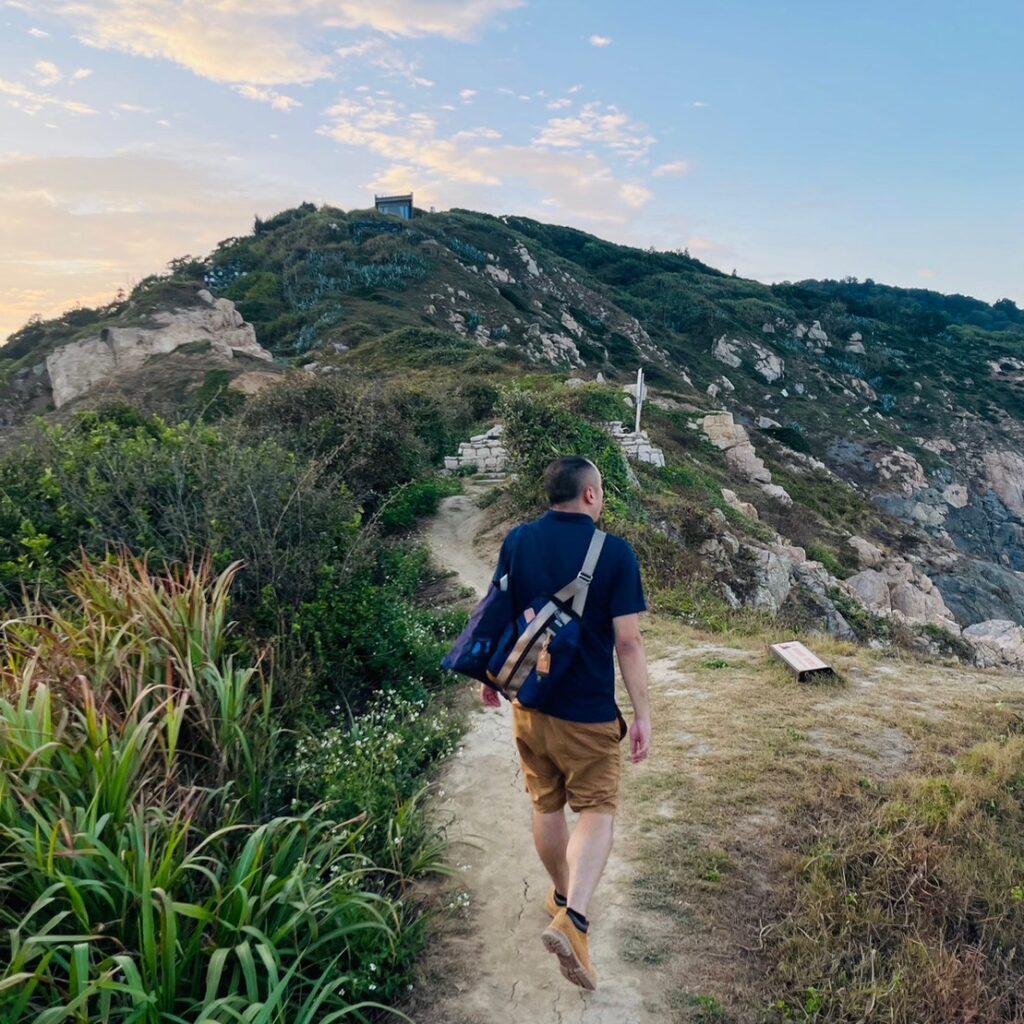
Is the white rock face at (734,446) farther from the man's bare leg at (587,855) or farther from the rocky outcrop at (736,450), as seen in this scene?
the man's bare leg at (587,855)

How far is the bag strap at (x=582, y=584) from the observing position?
2.74 meters

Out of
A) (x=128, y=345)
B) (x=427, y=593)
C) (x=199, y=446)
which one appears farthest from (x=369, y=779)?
(x=128, y=345)

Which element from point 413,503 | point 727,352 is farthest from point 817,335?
point 413,503

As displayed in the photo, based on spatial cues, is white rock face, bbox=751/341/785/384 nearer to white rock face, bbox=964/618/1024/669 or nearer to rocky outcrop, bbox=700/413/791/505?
rocky outcrop, bbox=700/413/791/505

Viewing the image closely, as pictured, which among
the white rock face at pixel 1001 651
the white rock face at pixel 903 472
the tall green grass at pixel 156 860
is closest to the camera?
the tall green grass at pixel 156 860

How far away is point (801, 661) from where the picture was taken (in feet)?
19.8

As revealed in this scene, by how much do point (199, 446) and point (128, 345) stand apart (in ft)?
Result: 99.6

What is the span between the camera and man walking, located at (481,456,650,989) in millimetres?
2750

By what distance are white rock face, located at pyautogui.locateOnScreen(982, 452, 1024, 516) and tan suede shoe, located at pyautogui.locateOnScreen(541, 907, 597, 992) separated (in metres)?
54.5

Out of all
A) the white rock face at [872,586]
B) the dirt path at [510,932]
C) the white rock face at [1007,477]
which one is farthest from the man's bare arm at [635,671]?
the white rock face at [1007,477]

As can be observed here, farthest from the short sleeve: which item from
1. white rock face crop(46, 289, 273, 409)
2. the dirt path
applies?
white rock face crop(46, 289, 273, 409)

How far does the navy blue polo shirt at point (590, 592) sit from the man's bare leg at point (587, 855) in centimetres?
40

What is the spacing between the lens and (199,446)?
656 cm

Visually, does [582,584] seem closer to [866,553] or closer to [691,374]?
[866,553]
